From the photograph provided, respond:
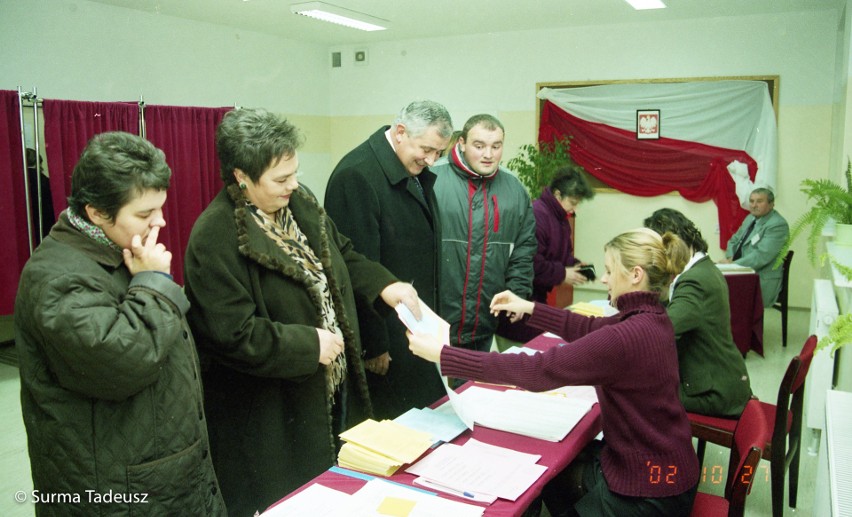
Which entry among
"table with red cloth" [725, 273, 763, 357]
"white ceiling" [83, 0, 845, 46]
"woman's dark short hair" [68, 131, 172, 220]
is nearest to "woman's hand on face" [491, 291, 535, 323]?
"woman's dark short hair" [68, 131, 172, 220]

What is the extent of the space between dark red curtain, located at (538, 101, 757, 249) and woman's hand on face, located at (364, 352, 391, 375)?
5747mm

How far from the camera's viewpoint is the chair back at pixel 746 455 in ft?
5.88

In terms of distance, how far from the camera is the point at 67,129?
5.39m

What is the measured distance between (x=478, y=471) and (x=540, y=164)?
586 centimetres

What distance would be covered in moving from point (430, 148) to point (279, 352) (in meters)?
1.16

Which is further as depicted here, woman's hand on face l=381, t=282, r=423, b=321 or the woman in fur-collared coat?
woman's hand on face l=381, t=282, r=423, b=321

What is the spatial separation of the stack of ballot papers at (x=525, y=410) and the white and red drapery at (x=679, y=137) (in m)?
5.64

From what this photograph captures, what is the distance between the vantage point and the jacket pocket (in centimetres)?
156

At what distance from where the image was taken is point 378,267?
246cm

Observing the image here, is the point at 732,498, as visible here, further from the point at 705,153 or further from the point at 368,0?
the point at 705,153

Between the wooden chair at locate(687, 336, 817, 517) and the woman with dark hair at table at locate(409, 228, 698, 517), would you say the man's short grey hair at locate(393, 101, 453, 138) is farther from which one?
the wooden chair at locate(687, 336, 817, 517)

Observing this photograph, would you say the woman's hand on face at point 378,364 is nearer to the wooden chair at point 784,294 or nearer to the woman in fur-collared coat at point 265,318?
the woman in fur-collared coat at point 265,318

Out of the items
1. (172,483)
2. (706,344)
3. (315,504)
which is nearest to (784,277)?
(706,344)

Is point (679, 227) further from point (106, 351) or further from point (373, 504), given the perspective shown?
point (106, 351)
